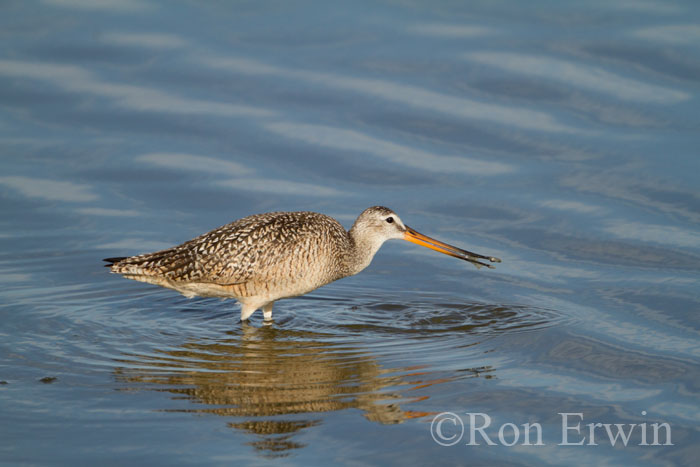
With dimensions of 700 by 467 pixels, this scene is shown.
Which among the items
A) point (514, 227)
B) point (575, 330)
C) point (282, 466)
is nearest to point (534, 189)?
point (514, 227)

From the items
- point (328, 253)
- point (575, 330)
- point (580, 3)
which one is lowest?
point (575, 330)

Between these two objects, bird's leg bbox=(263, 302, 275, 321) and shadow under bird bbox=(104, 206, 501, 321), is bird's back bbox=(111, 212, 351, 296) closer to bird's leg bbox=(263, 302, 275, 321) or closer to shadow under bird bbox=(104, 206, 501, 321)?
shadow under bird bbox=(104, 206, 501, 321)

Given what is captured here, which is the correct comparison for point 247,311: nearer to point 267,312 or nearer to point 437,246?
point 267,312

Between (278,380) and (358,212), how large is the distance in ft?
12.6

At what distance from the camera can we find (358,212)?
37.4ft

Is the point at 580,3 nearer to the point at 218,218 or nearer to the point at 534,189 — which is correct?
the point at 534,189

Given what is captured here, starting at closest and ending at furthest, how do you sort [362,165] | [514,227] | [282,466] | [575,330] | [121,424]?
[282,466] → [121,424] → [575,330] → [514,227] → [362,165]

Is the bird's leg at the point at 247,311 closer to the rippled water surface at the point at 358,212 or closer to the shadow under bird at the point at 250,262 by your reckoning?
the shadow under bird at the point at 250,262

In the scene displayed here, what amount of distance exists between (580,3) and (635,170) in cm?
485

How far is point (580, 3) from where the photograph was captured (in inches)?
621
